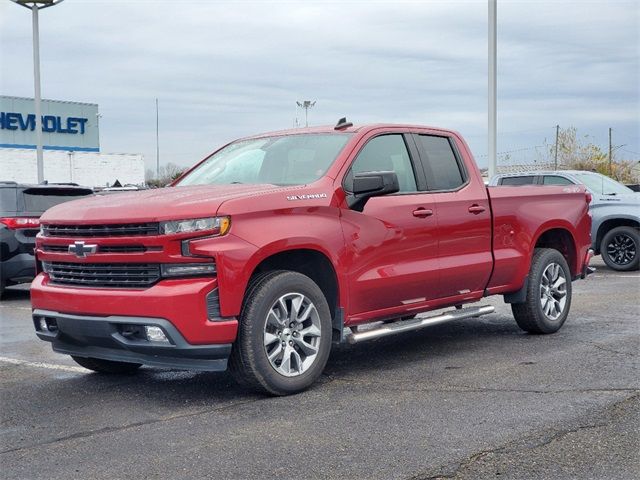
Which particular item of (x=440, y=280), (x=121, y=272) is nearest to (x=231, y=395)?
(x=121, y=272)

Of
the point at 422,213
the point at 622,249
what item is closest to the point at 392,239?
the point at 422,213

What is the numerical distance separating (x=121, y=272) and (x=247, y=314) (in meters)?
0.87

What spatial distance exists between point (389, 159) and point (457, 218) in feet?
2.60

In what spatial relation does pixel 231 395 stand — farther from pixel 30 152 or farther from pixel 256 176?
pixel 30 152

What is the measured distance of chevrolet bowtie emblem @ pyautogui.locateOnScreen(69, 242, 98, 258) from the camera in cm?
608

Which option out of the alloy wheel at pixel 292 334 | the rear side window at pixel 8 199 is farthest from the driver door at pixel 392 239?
the rear side window at pixel 8 199

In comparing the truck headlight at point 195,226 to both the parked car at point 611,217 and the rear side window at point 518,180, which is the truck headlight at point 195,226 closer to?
the parked car at point 611,217

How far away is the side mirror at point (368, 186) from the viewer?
6.54m

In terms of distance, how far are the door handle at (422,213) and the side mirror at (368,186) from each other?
53 centimetres

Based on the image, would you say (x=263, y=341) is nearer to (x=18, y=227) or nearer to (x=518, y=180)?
(x=18, y=227)

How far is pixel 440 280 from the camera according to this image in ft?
24.5

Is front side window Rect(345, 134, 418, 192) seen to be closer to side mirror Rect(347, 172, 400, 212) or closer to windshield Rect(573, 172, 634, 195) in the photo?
side mirror Rect(347, 172, 400, 212)

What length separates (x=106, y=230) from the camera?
6.04 metres

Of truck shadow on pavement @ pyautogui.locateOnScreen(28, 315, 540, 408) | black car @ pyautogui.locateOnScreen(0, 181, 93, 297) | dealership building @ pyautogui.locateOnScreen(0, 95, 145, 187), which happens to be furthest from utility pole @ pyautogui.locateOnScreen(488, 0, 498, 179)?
dealership building @ pyautogui.locateOnScreen(0, 95, 145, 187)
